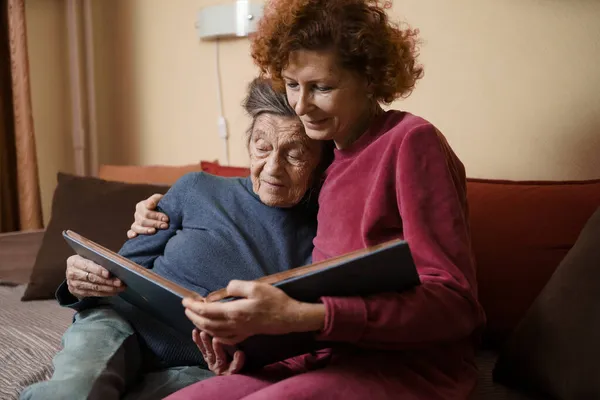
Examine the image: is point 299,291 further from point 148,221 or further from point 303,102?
point 148,221

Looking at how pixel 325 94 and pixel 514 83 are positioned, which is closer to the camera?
pixel 325 94

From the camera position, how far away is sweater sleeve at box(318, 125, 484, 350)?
863 millimetres

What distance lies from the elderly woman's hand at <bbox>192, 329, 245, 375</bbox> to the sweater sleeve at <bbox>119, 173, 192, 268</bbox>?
1.28ft

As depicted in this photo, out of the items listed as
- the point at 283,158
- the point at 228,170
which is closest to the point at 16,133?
the point at 228,170

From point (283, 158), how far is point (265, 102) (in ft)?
0.41

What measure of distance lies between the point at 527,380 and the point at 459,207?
45 centimetres

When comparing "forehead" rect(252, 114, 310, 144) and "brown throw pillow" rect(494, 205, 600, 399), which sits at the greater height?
"forehead" rect(252, 114, 310, 144)

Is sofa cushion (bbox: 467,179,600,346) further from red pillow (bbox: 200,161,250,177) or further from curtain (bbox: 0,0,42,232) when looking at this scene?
curtain (bbox: 0,0,42,232)

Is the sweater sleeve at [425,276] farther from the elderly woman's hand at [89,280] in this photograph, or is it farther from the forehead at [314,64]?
the elderly woman's hand at [89,280]

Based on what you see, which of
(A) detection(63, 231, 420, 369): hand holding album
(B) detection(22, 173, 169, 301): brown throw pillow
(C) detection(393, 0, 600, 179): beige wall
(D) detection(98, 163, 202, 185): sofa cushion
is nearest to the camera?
(A) detection(63, 231, 420, 369): hand holding album

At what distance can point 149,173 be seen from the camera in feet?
7.51

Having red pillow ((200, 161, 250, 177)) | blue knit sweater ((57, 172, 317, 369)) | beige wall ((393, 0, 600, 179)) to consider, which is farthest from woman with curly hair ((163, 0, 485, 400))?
red pillow ((200, 161, 250, 177))

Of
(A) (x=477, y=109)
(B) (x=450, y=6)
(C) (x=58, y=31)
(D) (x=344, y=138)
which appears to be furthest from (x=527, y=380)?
(C) (x=58, y=31)

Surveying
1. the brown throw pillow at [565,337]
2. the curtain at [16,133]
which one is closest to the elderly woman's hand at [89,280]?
the brown throw pillow at [565,337]
